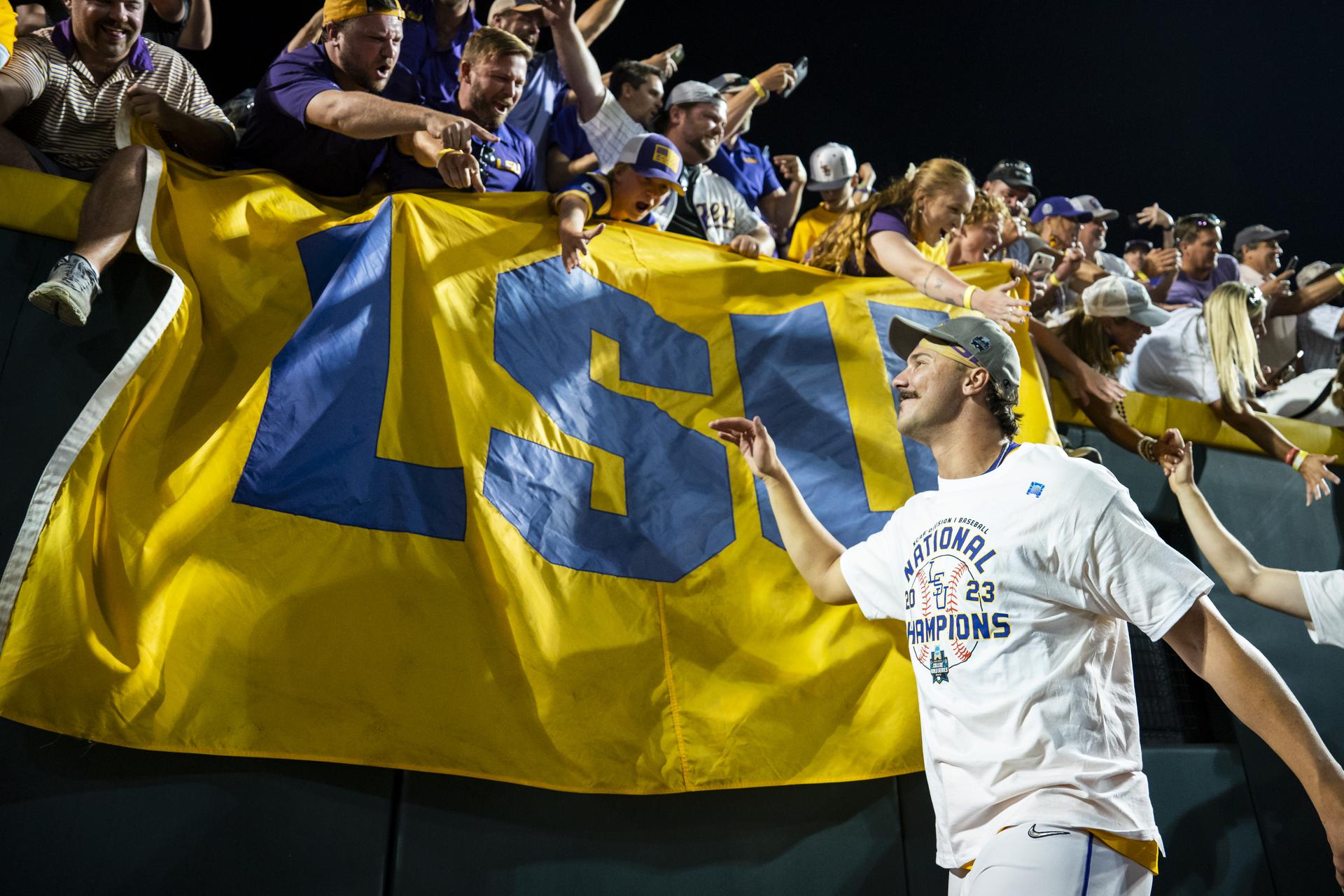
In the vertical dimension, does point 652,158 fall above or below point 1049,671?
above

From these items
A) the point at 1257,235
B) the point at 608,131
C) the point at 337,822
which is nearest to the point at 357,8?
the point at 608,131

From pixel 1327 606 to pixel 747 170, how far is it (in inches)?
163

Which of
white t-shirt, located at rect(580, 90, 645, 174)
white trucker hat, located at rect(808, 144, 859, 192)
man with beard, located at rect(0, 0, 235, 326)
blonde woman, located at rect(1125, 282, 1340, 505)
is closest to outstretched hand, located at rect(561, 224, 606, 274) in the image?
white t-shirt, located at rect(580, 90, 645, 174)

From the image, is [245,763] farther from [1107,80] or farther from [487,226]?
[1107,80]

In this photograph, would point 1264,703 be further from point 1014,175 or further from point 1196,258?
point 1196,258

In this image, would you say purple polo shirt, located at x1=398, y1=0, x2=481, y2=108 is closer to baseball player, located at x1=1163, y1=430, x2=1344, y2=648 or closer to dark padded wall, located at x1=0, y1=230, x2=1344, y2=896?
dark padded wall, located at x1=0, y1=230, x2=1344, y2=896

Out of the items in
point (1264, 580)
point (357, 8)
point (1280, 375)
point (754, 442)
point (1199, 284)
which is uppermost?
point (357, 8)

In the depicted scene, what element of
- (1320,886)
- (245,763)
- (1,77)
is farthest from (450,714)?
(1320,886)

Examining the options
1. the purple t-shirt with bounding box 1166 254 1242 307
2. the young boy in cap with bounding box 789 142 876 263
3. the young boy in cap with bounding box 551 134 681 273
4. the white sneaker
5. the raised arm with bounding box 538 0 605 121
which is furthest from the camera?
the purple t-shirt with bounding box 1166 254 1242 307

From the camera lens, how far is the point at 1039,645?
211cm

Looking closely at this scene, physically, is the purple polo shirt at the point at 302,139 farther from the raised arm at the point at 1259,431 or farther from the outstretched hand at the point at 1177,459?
the raised arm at the point at 1259,431

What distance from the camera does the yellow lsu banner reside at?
7.93 feet

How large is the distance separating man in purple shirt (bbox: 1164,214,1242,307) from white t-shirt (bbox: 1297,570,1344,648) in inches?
182

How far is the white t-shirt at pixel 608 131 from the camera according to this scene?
452 cm
